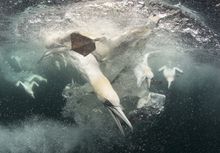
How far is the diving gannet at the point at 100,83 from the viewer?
832 centimetres

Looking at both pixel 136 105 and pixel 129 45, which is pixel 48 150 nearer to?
pixel 136 105

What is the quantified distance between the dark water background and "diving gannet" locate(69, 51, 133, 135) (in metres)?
0.76

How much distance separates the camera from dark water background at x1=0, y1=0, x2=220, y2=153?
9.41m

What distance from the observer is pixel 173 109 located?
33.1ft

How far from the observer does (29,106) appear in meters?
10.2

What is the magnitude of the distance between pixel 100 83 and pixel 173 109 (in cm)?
216

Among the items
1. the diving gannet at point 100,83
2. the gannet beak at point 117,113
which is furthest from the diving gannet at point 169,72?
the gannet beak at point 117,113

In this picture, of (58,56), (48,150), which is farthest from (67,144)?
(58,56)

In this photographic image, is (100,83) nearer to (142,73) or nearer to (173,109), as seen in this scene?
(142,73)

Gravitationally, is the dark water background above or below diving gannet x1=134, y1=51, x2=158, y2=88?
below

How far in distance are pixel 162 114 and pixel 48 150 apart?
2.37 m

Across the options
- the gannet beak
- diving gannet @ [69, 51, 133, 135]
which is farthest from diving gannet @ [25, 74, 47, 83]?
the gannet beak

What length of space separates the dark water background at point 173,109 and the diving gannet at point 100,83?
2.48 feet

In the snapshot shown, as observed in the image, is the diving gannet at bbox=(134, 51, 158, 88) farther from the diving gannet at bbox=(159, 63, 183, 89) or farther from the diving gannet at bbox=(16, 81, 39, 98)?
the diving gannet at bbox=(16, 81, 39, 98)
